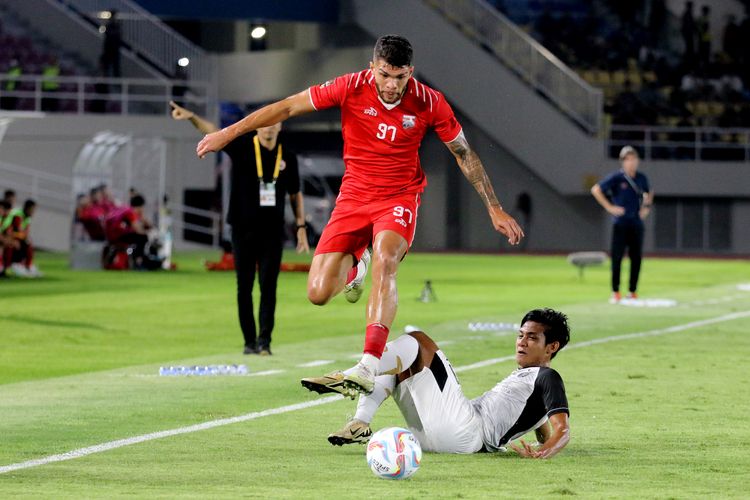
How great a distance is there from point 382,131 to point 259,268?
547 cm

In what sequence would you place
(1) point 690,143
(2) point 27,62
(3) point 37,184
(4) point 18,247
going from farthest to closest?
(1) point 690,143 → (2) point 27,62 → (3) point 37,184 → (4) point 18,247

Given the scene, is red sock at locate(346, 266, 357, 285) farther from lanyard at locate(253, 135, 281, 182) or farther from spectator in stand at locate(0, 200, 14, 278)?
spectator in stand at locate(0, 200, 14, 278)

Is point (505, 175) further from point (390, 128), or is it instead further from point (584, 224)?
point (390, 128)

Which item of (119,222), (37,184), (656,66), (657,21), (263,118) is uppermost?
(657,21)

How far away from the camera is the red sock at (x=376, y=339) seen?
905 centimetres

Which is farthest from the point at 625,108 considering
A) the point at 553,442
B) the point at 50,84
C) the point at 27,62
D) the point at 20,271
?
the point at 553,442

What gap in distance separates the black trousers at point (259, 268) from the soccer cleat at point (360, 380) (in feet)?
22.0

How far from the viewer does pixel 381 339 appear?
30.2 ft

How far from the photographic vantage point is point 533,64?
52500 millimetres

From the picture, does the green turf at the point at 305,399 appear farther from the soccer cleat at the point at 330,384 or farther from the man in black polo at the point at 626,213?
the man in black polo at the point at 626,213

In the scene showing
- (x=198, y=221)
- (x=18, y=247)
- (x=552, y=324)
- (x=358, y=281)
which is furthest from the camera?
(x=198, y=221)

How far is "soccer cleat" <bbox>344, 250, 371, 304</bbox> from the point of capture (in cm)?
1101

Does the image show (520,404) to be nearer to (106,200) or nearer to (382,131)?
(382,131)

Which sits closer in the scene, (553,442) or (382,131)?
(553,442)
